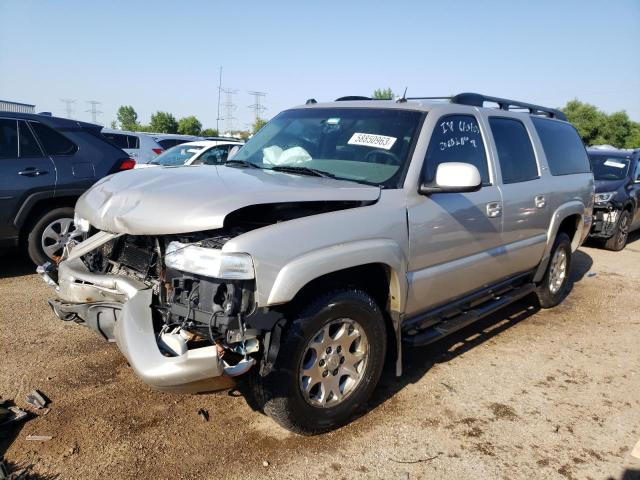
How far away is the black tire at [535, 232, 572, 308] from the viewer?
525 cm

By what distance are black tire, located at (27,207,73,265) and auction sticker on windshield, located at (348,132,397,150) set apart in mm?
3854

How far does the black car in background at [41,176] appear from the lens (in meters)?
5.39

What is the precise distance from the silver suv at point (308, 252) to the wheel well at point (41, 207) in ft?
8.48

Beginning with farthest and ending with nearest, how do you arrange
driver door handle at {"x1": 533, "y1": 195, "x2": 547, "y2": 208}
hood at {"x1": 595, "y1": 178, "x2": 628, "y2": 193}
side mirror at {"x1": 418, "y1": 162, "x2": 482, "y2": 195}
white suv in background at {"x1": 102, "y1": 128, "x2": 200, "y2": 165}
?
white suv in background at {"x1": 102, "y1": 128, "x2": 200, "y2": 165}
hood at {"x1": 595, "y1": 178, "x2": 628, "y2": 193}
driver door handle at {"x1": 533, "y1": 195, "x2": 547, "y2": 208}
side mirror at {"x1": 418, "y1": 162, "x2": 482, "y2": 195}

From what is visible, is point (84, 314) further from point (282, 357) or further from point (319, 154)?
point (319, 154)

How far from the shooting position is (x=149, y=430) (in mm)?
2939

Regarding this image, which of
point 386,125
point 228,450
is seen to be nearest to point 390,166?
point 386,125

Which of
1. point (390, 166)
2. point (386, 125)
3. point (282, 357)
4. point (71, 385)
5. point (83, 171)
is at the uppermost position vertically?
point (386, 125)

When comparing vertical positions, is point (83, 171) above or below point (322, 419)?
above

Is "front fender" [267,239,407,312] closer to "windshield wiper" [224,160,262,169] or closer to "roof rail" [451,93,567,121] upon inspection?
"windshield wiper" [224,160,262,169]

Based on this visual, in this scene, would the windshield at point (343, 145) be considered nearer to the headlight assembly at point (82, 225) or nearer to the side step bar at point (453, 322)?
the side step bar at point (453, 322)

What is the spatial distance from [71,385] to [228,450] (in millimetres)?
1302

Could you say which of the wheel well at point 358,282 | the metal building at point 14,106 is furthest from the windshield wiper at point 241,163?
the metal building at point 14,106

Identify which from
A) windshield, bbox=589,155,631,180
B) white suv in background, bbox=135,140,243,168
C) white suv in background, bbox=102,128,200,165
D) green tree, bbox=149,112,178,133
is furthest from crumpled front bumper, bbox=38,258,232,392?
green tree, bbox=149,112,178,133
